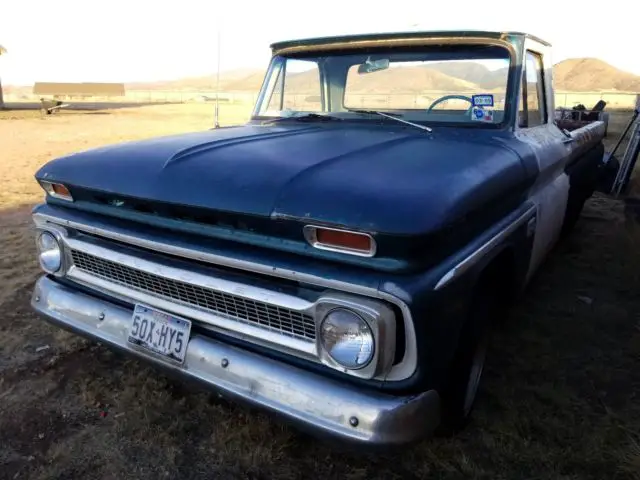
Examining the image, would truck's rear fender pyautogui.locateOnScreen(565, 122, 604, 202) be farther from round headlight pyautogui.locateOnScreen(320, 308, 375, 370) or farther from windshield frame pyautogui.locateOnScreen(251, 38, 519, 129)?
round headlight pyautogui.locateOnScreen(320, 308, 375, 370)

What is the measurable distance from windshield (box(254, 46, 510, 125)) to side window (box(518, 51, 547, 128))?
7.3 inches

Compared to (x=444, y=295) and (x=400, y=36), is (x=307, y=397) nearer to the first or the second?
(x=444, y=295)

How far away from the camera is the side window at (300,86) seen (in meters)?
3.55

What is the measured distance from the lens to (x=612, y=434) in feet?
8.24

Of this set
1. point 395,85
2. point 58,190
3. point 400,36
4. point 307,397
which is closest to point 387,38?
point 400,36

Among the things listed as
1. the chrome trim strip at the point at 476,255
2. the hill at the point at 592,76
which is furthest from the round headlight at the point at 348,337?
the hill at the point at 592,76

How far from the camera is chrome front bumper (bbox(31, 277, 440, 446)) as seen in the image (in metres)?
1.73

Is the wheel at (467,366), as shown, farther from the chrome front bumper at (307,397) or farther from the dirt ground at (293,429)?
the chrome front bumper at (307,397)

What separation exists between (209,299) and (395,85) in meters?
1.97

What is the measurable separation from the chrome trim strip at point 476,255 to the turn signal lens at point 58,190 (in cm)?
173

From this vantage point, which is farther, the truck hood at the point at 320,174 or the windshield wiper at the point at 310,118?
the windshield wiper at the point at 310,118

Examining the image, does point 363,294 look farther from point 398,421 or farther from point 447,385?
point 447,385

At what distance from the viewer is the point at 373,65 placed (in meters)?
3.32

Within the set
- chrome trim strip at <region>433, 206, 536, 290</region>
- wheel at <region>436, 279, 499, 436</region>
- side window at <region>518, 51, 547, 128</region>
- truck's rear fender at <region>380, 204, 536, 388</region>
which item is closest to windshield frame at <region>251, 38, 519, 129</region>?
side window at <region>518, 51, 547, 128</region>
